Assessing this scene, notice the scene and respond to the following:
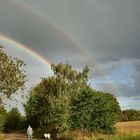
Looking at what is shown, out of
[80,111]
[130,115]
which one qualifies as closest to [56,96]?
[80,111]

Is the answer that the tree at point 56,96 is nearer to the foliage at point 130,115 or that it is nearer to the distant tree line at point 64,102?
the distant tree line at point 64,102

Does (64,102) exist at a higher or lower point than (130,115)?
lower

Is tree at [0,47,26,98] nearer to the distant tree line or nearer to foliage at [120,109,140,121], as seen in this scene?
the distant tree line

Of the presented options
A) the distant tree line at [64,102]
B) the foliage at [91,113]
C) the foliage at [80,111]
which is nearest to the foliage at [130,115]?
the distant tree line at [64,102]

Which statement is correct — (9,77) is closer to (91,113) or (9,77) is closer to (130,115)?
(91,113)

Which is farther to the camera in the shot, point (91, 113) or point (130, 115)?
point (130, 115)

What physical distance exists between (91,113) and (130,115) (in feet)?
258

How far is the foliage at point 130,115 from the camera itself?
131m

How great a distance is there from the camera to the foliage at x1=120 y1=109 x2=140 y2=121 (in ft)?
431

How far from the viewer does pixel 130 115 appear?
13325 centimetres

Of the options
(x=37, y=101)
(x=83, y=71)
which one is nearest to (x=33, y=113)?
(x=37, y=101)

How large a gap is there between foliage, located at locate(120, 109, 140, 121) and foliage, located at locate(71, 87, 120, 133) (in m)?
74.3

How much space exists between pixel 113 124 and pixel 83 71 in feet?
78.1

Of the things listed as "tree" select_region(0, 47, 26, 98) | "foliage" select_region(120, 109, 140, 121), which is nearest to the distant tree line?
"tree" select_region(0, 47, 26, 98)
